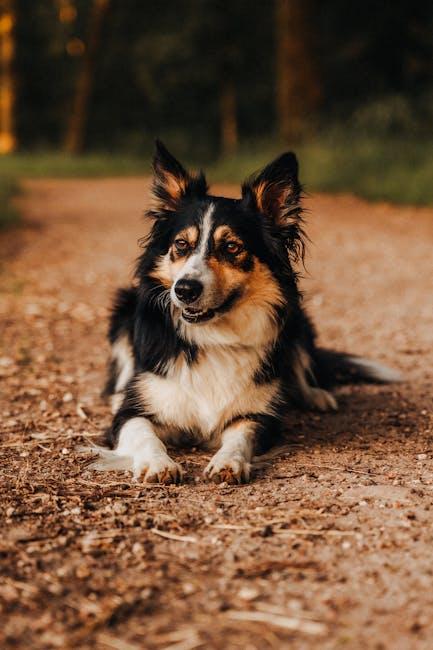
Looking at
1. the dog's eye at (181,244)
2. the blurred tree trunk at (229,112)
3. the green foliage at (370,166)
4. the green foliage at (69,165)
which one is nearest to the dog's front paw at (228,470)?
the dog's eye at (181,244)

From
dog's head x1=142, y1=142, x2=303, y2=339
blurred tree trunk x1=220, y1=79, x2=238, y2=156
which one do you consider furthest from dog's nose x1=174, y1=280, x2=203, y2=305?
blurred tree trunk x1=220, y1=79, x2=238, y2=156

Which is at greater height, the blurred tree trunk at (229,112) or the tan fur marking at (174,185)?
the blurred tree trunk at (229,112)

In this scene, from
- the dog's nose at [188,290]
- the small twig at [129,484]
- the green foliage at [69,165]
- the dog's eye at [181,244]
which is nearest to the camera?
the small twig at [129,484]

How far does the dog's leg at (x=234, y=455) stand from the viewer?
11.3 ft

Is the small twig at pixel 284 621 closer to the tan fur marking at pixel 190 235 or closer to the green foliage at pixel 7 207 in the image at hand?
the tan fur marking at pixel 190 235

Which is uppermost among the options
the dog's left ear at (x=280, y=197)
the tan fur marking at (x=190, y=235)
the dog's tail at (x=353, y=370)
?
the dog's left ear at (x=280, y=197)

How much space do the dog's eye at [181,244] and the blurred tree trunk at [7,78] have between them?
2579 centimetres

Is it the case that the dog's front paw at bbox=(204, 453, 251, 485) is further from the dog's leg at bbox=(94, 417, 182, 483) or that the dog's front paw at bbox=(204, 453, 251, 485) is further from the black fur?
the black fur

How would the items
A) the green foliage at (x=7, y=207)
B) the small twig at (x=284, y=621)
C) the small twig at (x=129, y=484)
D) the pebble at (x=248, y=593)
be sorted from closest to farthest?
the small twig at (x=284, y=621)
the pebble at (x=248, y=593)
the small twig at (x=129, y=484)
the green foliage at (x=7, y=207)

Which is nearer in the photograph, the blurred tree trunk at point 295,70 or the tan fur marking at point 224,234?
the tan fur marking at point 224,234

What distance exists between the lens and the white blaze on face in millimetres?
3662

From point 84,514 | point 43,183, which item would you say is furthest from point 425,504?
point 43,183

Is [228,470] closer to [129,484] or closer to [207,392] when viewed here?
[129,484]

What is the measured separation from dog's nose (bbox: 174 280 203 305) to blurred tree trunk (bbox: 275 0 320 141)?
14.9 meters
